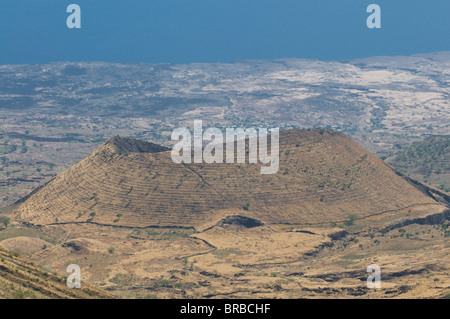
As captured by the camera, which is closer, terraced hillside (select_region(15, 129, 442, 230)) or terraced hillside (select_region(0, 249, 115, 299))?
terraced hillside (select_region(0, 249, 115, 299))

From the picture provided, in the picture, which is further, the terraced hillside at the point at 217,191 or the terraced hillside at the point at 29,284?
the terraced hillside at the point at 217,191

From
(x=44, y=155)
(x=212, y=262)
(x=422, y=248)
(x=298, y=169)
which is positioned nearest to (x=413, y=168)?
(x=298, y=169)

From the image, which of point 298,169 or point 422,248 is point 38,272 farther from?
point 298,169

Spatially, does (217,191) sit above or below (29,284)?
above

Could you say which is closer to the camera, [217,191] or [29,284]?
[29,284]
